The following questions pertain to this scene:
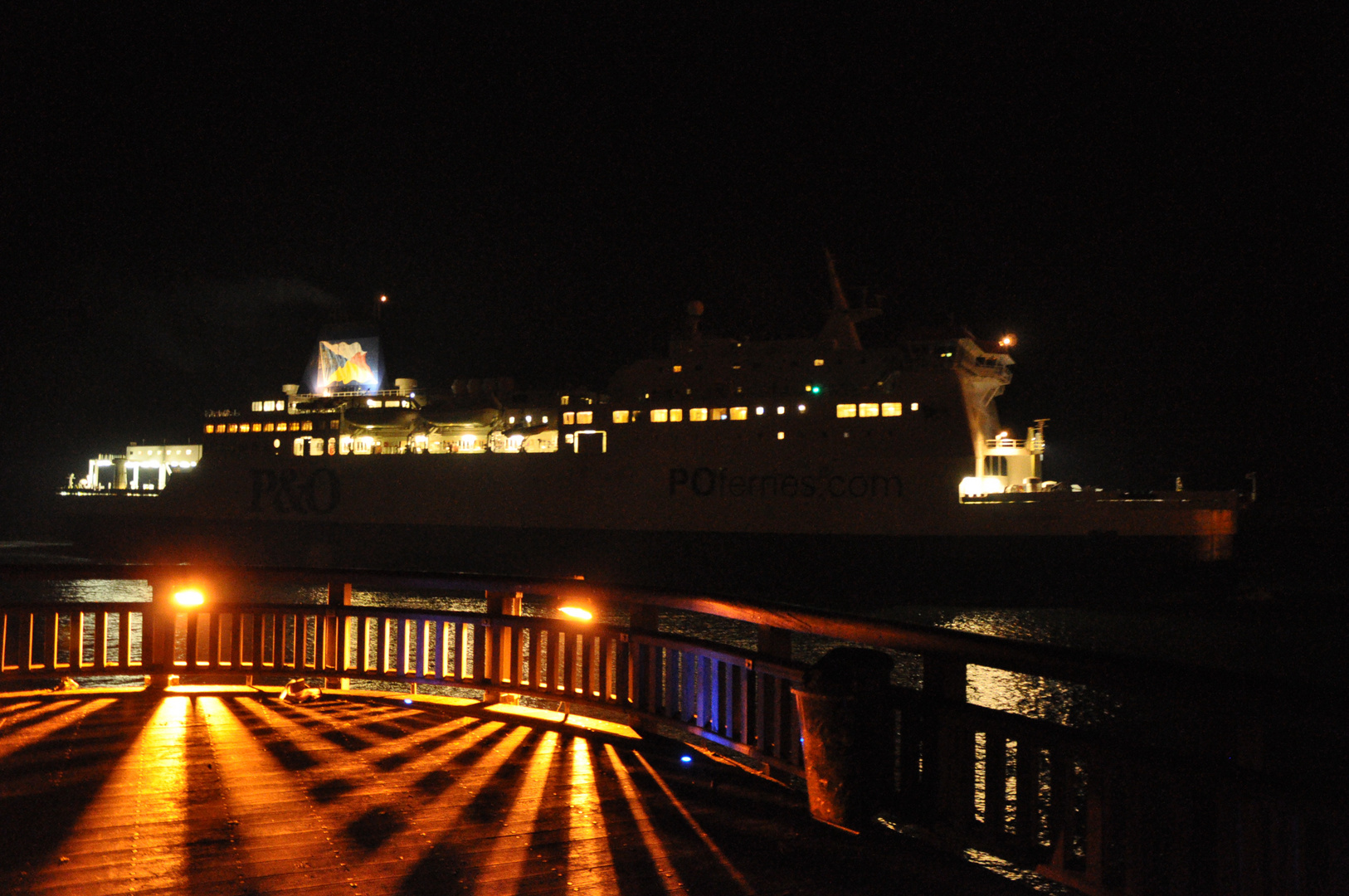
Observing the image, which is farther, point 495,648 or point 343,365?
point 343,365

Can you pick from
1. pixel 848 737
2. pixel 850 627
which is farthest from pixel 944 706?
pixel 850 627

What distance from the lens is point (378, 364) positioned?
3809cm

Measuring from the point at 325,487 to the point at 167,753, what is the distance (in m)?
31.5

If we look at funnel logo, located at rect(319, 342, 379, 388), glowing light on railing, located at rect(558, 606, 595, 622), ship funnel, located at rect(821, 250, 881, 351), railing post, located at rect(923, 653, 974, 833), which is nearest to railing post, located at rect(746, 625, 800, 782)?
railing post, located at rect(923, 653, 974, 833)

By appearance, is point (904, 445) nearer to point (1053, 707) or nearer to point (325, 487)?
point (1053, 707)

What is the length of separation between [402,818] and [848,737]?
5.43 ft

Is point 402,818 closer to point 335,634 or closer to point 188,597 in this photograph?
point 335,634

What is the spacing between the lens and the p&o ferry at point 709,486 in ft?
75.4

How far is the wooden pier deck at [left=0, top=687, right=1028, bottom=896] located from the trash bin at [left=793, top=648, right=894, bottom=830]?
11 centimetres

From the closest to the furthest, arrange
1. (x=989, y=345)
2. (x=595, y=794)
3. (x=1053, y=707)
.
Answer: (x=595, y=794) → (x=1053, y=707) → (x=989, y=345)

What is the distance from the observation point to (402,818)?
315 centimetres

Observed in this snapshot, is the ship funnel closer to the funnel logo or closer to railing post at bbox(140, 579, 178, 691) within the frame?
the funnel logo

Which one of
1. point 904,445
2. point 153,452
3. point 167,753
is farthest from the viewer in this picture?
point 153,452

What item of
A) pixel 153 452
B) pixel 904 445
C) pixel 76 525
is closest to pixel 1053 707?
pixel 904 445
